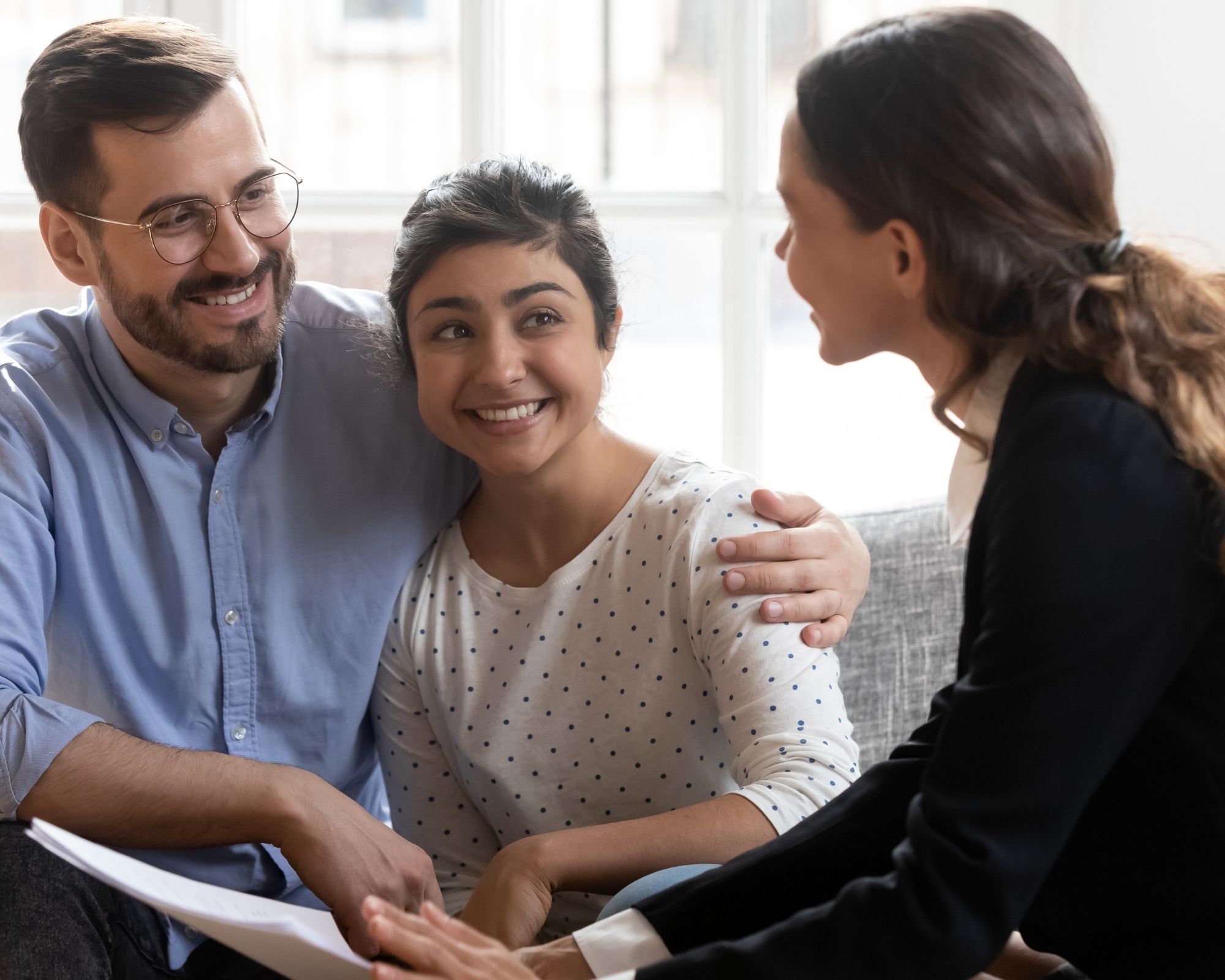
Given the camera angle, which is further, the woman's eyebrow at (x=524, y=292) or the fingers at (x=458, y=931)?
the woman's eyebrow at (x=524, y=292)

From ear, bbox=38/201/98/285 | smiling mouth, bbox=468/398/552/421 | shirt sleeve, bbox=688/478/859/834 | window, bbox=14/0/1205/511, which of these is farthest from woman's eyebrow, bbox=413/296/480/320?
window, bbox=14/0/1205/511

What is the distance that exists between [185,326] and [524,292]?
1.44 feet

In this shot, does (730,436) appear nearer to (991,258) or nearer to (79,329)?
(79,329)

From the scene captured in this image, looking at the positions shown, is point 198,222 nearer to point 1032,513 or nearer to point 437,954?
point 437,954

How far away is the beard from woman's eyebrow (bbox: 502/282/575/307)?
351mm

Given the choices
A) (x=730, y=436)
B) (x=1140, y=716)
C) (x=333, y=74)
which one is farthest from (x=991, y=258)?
(x=333, y=74)

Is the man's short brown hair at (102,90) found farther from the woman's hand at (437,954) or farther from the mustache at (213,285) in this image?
the woman's hand at (437,954)

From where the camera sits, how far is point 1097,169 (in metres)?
0.98

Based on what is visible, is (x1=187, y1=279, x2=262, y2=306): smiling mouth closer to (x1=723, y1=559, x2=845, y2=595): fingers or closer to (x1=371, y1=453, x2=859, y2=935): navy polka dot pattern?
(x1=371, y1=453, x2=859, y2=935): navy polka dot pattern

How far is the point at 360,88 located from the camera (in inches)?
94.8

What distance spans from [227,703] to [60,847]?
60 centimetres

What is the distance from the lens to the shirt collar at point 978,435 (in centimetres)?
101

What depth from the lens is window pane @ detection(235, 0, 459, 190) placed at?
7.78 ft

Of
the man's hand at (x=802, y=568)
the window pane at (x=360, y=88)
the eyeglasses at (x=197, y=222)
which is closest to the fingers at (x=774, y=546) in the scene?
the man's hand at (x=802, y=568)
